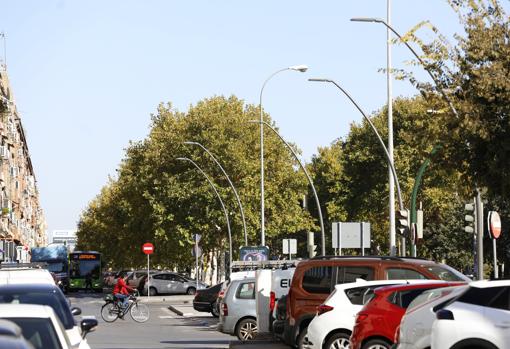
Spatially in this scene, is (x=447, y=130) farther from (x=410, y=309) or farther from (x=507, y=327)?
(x=507, y=327)

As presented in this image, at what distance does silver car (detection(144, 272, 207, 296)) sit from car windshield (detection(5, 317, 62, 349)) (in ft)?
200

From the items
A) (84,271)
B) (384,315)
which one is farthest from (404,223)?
(84,271)

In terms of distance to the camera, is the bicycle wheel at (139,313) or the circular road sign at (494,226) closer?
the circular road sign at (494,226)

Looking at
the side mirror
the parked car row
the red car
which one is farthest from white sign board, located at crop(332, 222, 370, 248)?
the side mirror

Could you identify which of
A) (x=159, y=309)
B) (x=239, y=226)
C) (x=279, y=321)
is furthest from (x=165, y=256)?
(x=279, y=321)

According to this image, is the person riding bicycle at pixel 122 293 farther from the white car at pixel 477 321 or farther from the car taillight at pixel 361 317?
the white car at pixel 477 321

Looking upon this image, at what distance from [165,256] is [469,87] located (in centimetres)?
5408

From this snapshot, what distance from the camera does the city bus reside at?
85.6m

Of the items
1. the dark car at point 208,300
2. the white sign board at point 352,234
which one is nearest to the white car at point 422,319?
the white sign board at point 352,234

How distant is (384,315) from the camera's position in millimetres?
17797

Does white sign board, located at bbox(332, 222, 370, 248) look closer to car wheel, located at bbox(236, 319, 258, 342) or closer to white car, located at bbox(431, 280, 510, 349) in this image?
car wheel, located at bbox(236, 319, 258, 342)

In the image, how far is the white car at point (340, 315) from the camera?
19.7 m

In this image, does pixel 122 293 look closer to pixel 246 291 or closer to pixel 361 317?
pixel 246 291

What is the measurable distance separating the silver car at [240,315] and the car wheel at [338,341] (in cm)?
916
